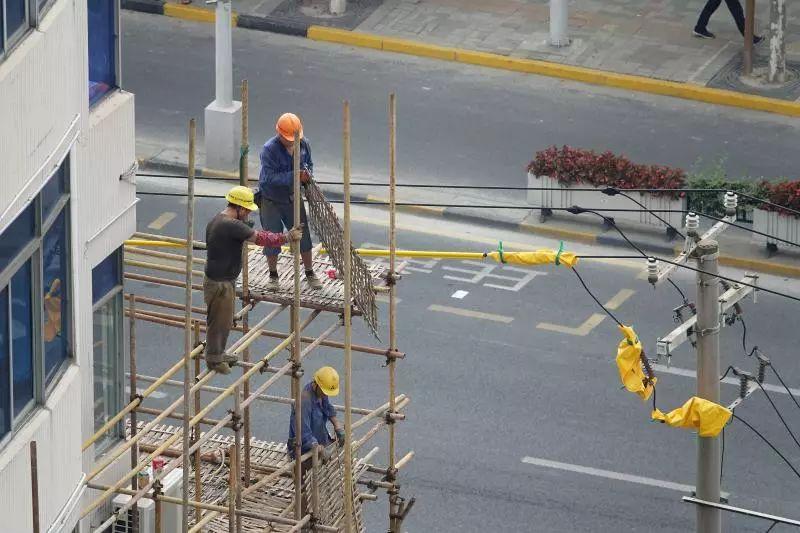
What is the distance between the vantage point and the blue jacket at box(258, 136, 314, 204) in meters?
22.0

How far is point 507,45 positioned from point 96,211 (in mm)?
19173

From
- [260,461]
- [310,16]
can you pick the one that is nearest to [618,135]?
[310,16]

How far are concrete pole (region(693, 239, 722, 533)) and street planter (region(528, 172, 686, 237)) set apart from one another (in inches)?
393

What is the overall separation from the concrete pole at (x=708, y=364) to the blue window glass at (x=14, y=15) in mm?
7168

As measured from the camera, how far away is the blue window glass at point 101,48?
20547mm

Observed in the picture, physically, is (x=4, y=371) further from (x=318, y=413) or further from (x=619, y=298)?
(x=619, y=298)

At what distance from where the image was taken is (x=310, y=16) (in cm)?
3994

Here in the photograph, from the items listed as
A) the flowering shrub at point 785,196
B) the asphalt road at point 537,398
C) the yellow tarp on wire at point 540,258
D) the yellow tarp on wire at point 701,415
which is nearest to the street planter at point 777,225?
the flowering shrub at point 785,196

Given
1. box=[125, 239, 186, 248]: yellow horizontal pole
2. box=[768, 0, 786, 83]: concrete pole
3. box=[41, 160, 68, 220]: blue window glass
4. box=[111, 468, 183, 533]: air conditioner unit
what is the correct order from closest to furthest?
1. box=[41, 160, 68, 220]: blue window glass
2. box=[111, 468, 183, 533]: air conditioner unit
3. box=[125, 239, 186, 248]: yellow horizontal pole
4. box=[768, 0, 786, 83]: concrete pole

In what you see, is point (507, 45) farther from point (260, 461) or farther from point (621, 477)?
point (260, 461)

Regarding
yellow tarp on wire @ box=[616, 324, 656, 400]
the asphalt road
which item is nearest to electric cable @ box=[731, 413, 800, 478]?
the asphalt road

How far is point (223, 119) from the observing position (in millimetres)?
34469

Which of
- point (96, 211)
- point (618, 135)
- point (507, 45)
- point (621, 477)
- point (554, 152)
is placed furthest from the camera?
point (507, 45)

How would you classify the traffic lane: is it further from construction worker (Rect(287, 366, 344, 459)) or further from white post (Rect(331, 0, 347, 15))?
construction worker (Rect(287, 366, 344, 459))
